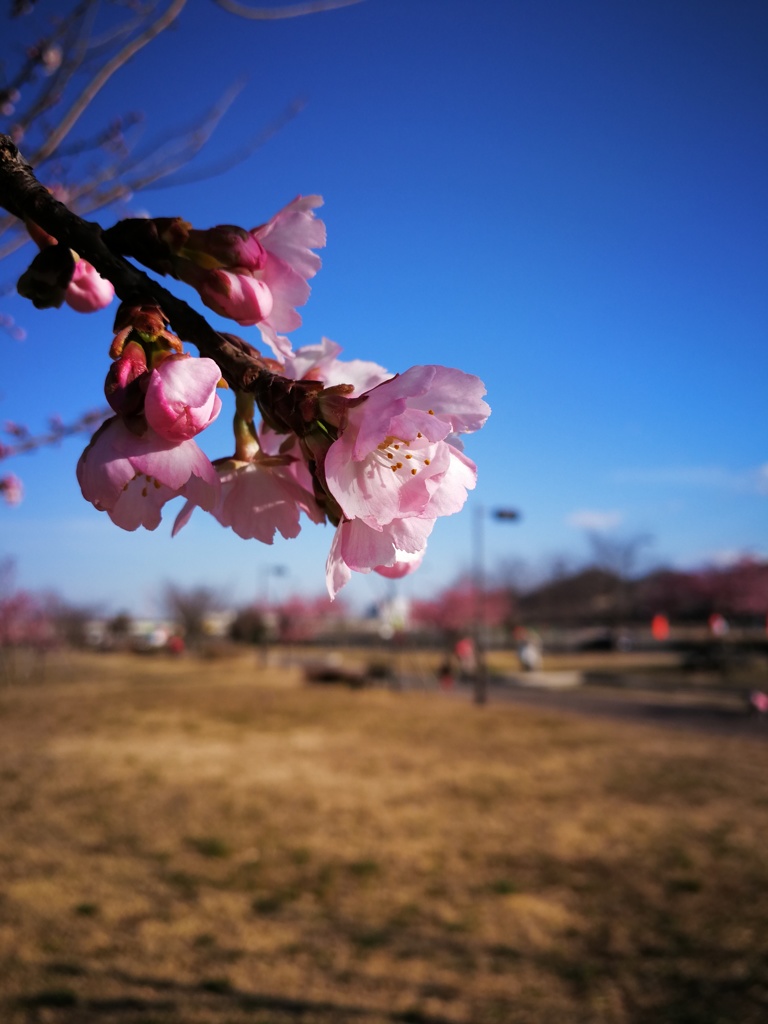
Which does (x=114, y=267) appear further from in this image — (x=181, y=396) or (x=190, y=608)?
(x=190, y=608)

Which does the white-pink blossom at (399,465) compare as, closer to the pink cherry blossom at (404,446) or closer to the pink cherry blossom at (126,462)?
the pink cherry blossom at (404,446)

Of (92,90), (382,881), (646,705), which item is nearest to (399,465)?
(92,90)

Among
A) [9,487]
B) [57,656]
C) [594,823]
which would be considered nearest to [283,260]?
[9,487]

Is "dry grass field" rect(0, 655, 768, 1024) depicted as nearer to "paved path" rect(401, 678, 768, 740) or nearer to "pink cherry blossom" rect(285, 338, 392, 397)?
"paved path" rect(401, 678, 768, 740)

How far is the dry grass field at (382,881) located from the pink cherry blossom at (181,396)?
539cm

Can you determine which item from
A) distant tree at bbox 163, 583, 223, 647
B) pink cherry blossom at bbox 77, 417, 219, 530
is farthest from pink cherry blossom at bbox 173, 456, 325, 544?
distant tree at bbox 163, 583, 223, 647

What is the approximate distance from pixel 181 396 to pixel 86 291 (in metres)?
0.34

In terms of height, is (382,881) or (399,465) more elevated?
(399,465)

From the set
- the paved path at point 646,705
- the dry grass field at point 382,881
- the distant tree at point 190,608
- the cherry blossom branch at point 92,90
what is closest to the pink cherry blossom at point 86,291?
the cherry blossom branch at point 92,90

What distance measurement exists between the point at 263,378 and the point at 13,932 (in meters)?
6.96

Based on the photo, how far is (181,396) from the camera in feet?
1.72

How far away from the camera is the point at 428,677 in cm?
3309

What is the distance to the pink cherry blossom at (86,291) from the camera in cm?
77

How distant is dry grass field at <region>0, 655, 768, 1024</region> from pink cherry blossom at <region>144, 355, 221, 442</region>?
5393 mm
